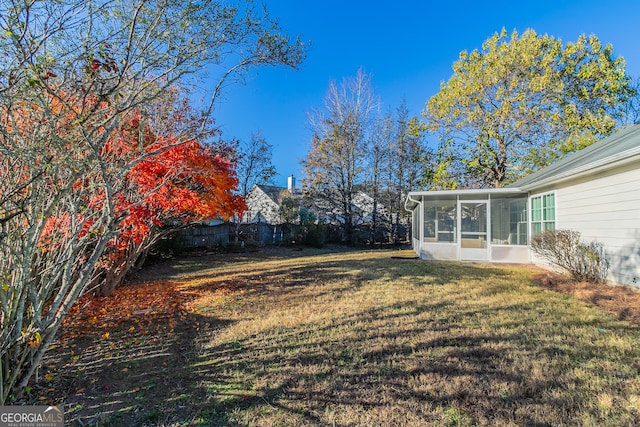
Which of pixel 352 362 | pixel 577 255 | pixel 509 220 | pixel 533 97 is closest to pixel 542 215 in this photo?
pixel 509 220

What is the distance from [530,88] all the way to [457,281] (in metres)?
11.8

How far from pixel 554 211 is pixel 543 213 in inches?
22.4

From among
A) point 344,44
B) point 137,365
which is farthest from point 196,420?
point 344,44

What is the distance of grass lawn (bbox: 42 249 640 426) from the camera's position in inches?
84.3

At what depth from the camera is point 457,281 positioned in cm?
654

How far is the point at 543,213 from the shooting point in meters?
8.70

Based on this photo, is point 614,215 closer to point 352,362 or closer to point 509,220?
point 509,220

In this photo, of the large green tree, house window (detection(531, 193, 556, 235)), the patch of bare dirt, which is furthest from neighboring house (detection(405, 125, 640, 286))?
the large green tree

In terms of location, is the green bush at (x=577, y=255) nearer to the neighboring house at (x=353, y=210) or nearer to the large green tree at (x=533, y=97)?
the large green tree at (x=533, y=97)

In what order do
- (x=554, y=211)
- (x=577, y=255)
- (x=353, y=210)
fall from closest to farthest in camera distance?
1. (x=577, y=255)
2. (x=554, y=211)
3. (x=353, y=210)

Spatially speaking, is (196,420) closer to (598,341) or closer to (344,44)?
(598,341)

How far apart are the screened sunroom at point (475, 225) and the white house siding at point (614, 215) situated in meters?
2.68

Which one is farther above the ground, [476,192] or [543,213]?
[476,192]

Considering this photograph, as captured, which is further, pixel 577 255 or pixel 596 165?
pixel 577 255
